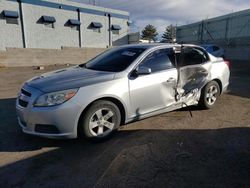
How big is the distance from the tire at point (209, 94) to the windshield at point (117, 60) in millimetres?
1954

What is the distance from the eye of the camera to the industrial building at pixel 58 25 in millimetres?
20484

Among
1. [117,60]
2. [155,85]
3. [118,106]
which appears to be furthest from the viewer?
[117,60]

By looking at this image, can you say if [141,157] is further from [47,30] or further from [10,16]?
[47,30]

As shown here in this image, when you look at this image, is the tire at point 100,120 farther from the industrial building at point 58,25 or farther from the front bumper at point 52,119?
the industrial building at point 58,25

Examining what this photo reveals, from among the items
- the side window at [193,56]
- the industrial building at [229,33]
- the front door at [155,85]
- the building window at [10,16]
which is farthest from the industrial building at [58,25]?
the front door at [155,85]

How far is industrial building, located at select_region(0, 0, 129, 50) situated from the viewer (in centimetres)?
2048

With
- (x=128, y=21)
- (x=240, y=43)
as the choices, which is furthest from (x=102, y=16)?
(x=240, y=43)

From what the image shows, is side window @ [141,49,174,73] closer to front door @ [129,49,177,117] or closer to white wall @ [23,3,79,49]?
front door @ [129,49,177,117]

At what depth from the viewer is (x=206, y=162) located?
3.19m

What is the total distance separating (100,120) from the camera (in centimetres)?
381

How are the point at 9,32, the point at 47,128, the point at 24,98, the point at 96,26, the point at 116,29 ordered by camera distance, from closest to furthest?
the point at 47,128
the point at 24,98
the point at 9,32
the point at 96,26
the point at 116,29

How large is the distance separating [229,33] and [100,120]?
22.9m

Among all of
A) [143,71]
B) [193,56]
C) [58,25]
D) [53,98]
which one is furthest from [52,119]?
[58,25]

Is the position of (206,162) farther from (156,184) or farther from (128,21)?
(128,21)
